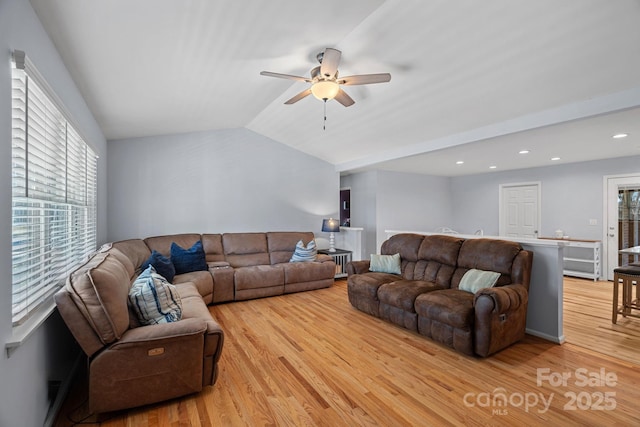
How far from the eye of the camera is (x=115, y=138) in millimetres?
4730

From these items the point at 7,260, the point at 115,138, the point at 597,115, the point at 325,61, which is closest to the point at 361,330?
the point at 325,61

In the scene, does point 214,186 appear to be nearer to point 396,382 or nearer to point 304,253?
point 304,253

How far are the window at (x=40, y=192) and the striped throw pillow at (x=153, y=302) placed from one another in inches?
20.5

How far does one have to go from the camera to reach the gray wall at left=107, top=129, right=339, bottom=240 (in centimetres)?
486

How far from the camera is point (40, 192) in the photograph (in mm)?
1909

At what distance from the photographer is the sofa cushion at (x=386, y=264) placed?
→ 4.16 meters

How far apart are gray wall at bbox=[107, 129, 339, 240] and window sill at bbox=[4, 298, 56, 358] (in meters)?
3.28

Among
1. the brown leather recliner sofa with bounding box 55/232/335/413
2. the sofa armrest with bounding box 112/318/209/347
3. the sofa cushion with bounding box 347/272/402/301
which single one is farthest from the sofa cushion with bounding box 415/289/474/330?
the sofa armrest with bounding box 112/318/209/347

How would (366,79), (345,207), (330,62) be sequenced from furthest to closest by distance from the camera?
1. (345,207)
2. (366,79)
3. (330,62)

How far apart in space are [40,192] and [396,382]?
278cm

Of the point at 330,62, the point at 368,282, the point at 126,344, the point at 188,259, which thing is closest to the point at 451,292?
the point at 368,282

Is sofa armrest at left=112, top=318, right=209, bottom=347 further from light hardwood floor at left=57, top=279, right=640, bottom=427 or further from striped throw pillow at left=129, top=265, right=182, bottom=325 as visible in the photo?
light hardwood floor at left=57, top=279, right=640, bottom=427

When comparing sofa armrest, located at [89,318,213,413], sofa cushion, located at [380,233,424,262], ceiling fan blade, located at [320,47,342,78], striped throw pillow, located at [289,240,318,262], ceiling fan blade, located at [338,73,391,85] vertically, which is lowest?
sofa armrest, located at [89,318,213,413]

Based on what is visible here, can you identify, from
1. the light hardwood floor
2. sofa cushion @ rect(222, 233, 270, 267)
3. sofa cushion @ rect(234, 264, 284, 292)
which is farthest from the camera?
sofa cushion @ rect(222, 233, 270, 267)
